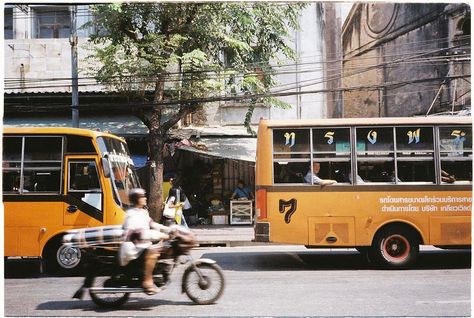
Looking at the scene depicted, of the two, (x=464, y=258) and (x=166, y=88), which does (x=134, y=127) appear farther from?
(x=464, y=258)

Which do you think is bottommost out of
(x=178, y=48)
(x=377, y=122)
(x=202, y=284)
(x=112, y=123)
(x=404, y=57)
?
(x=202, y=284)

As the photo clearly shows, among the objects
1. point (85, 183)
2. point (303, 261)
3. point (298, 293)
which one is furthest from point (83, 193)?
point (303, 261)

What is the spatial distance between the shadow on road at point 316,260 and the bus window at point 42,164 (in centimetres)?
347

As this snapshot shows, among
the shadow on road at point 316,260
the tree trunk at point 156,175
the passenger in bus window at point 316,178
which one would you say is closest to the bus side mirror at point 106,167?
the shadow on road at point 316,260

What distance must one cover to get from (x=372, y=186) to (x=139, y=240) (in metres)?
4.59

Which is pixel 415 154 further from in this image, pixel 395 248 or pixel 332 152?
pixel 395 248

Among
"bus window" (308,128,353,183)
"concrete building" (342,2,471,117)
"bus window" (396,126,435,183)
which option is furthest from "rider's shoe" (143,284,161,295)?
"concrete building" (342,2,471,117)

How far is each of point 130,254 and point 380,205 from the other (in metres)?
4.75

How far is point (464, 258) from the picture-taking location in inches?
395

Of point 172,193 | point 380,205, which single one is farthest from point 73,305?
point 172,193

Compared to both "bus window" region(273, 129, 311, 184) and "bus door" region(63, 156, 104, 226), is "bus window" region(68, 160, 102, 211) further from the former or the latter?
"bus window" region(273, 129, 311, 184)

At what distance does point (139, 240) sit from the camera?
248 inches

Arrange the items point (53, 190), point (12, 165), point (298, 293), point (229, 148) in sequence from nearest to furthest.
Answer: point (298, 293) → point (12, 165) → point (53, 190) → point (229, 148)

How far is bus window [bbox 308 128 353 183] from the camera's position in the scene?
9133mm
